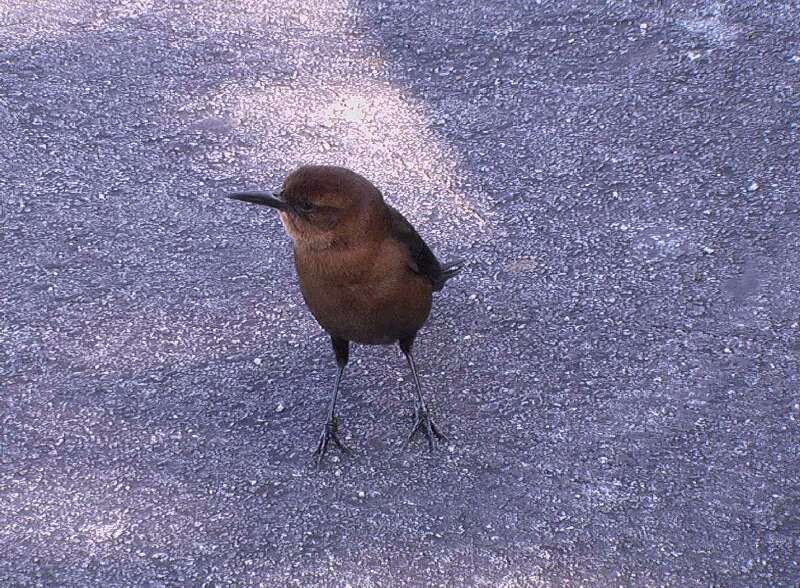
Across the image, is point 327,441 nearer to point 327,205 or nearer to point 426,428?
point 426,428

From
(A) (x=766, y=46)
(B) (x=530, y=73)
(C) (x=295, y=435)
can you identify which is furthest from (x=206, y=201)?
(A) (x=766, y=46)

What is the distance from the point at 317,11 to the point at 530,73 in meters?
1.36

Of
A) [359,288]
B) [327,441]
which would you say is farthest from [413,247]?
[327,441]

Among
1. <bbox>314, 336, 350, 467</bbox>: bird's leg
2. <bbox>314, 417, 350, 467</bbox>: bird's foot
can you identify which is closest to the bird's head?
<bbox>314, 336, 350, 467</bbox>: bird's leg

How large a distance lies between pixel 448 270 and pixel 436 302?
0.21 metres

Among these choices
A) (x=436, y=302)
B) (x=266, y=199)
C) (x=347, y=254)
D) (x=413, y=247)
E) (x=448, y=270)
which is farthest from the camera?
(x=436, y=302)

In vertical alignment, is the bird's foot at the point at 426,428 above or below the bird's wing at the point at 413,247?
below

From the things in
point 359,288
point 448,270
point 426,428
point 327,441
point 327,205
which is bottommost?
point 327,441

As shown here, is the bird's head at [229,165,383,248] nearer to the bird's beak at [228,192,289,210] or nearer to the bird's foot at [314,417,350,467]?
the bird's beak at [228,192,289,210]

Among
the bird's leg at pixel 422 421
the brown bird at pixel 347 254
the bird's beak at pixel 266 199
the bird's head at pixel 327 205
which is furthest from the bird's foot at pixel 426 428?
the bird's beak at pixel 266 199

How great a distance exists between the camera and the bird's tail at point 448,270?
12.7 ft

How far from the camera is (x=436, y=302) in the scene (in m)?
4.21

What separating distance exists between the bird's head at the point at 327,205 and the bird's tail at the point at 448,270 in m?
0.60

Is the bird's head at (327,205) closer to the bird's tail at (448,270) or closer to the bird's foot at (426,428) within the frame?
the bird's tail at (448,270)
